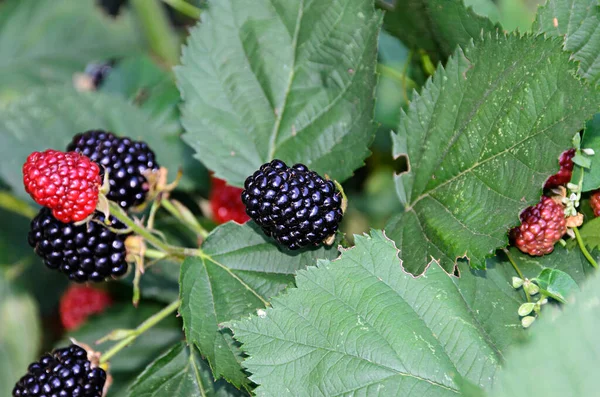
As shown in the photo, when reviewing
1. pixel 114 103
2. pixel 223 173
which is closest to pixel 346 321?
pixel 223 173

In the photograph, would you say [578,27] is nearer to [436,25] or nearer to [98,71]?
[436,25]

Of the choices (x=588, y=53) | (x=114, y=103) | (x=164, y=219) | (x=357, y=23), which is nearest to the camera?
(x=588, y=53)

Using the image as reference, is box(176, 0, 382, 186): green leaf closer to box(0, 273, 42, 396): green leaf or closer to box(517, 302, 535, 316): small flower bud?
box(517, 302, 535, 316): small flower bud

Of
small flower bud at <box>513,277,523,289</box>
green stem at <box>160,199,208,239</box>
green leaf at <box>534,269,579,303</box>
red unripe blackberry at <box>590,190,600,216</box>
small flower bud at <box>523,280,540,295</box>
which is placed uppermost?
red unripe blackberry at <box>590,190,600,216</box>

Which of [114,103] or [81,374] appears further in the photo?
[114,103]

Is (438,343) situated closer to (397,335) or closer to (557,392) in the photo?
(397,335)

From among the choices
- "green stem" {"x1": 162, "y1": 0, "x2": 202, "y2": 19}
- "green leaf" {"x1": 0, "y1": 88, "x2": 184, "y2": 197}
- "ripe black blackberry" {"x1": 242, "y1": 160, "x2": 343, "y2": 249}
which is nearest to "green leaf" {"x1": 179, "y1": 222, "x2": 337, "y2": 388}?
"ripe black blackberry" {"x1": 242, "y1": 160, "x2": 343, "y2": 249}

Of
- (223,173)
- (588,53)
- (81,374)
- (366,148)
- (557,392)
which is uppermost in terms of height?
(588,53)
